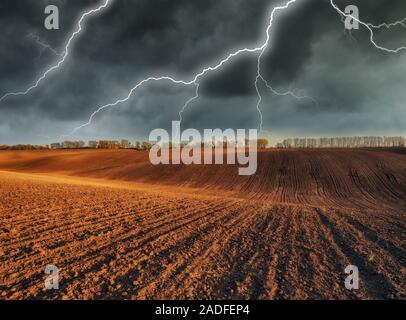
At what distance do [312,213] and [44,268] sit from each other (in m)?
10.7

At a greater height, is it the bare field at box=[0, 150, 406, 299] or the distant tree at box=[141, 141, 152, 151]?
the distant tree at box=[141, 141, 152, 151]

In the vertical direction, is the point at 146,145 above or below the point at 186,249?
above

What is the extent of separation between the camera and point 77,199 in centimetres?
1331

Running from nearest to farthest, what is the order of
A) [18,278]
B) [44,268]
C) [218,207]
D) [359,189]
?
[18,278]
[44,268]
[218,207]
[359,189]

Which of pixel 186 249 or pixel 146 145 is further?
pixel 146 145

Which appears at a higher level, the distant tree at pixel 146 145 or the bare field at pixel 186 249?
the distant tree at pixel 146 145

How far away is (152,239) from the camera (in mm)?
7906

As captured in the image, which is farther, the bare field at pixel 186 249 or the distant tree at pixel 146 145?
the distant tree at pixel 146 145

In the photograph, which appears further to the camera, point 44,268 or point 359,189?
point 359,189

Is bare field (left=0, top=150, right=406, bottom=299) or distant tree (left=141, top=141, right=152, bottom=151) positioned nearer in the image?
bare field (left=0, top=150, right=406, bottom=299)

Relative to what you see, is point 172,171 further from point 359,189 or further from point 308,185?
point 359,189
